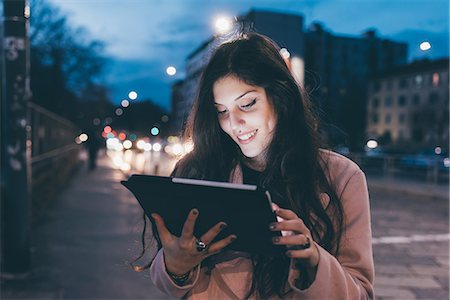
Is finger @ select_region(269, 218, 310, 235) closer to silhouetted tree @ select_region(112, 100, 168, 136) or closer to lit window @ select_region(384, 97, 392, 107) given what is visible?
silhouetted tree @ select_region(112, 100, 168, 136)

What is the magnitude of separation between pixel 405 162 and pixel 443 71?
3720 cm

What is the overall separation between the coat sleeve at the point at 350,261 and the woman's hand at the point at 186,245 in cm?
25

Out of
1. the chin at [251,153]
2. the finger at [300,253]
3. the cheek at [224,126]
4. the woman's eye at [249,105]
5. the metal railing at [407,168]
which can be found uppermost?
the woman's eye at [249,105]

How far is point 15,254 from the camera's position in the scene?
17.2 ft

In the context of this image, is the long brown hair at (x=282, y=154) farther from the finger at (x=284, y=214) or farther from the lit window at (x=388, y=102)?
the lit window at (x=388, y=102)

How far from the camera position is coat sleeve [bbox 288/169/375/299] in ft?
4.58

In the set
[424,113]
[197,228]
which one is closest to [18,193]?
[197,228]

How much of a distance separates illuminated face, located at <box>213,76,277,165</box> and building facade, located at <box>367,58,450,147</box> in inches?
2010

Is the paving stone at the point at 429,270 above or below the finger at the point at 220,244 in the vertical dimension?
below

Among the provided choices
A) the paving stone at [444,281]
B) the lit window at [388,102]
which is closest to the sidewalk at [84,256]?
the paving stone at [444,281]

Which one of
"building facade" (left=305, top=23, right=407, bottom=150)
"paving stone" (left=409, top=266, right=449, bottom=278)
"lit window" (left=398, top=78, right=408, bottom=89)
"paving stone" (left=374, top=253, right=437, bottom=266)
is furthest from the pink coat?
"lit window" (left=398, top=78, right=408, bottom=89)

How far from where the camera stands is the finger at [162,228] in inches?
56.9

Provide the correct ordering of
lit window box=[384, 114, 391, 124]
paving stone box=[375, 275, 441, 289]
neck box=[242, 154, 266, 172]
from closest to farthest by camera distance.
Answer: neck box=[242, 154, 266, 172] → paving stone box=[375, 275, 441, 289] → lit window box=[384, 114, 391, 124]

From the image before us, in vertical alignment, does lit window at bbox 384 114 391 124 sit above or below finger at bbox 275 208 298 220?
above
